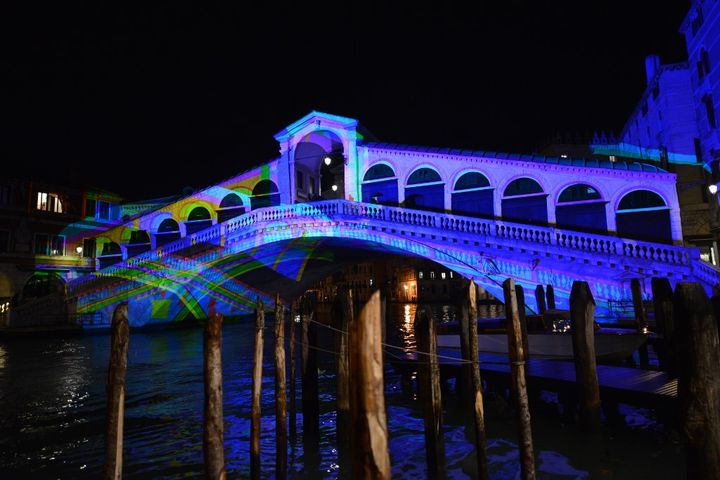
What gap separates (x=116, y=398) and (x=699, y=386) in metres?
4.28

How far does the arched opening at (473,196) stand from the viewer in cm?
1764

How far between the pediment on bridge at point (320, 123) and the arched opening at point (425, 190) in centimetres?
352

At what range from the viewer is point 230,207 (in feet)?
76.7

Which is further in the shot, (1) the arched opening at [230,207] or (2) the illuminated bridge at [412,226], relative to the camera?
(1) the arched opening at [230,207]

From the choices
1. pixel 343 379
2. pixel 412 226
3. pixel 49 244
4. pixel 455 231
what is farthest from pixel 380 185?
pixel 49 244

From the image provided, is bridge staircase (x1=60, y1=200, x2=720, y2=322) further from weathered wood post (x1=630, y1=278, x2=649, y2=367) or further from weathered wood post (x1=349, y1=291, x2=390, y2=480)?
weathered wood post (x1=349, y1=291, x2=390, y2=480)

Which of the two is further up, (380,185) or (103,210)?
(103,210)

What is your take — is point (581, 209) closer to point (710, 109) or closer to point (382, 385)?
point (710, 109)

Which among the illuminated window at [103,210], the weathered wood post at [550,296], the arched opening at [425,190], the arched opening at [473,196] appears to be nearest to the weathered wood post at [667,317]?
the weathered wood post at [550,296]

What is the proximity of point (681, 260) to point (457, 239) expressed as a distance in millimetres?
6302

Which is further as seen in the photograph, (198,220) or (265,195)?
(198,220)

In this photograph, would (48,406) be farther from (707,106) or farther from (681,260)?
(707,106)

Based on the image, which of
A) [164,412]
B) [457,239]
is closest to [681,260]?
[457,239]

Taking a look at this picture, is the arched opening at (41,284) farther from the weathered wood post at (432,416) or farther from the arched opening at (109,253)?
the weathered wood post at (432,416)
